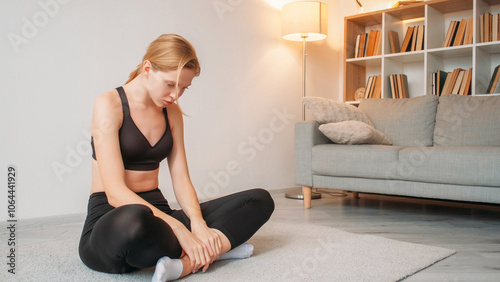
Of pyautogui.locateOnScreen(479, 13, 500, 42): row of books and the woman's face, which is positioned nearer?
the woman's face

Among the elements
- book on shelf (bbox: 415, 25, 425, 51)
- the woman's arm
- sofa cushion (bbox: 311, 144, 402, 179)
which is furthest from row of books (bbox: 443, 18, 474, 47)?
the woman's arm

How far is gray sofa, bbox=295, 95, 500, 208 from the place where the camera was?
100 inches

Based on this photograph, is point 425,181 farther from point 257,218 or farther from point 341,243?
point 257,218

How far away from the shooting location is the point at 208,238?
58.9 inches

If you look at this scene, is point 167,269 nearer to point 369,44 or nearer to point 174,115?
point 174,115

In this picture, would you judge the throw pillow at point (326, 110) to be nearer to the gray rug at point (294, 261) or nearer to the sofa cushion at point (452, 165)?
the sofa cushion at point (452, 165)

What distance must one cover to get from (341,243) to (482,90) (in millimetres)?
2394

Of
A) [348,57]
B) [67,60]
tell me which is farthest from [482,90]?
[67,60]

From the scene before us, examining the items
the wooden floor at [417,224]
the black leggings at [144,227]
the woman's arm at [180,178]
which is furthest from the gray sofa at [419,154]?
the woman's arm at [180,178]

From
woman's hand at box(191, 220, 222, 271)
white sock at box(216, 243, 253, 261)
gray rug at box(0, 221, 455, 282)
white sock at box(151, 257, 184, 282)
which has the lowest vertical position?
gray rug at box(0, 221, 455, 282)

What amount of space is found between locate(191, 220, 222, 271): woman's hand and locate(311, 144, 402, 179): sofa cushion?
5.22 feet

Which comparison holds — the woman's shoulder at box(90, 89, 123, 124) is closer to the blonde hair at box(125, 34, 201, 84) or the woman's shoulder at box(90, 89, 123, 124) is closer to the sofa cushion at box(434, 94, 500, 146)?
the blonde hair at box(125, 34, 201, 84)

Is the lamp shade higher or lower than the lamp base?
higher

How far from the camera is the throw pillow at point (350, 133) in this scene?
118 inches
